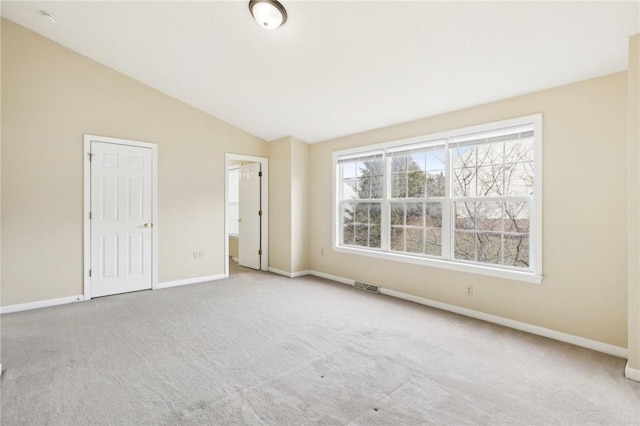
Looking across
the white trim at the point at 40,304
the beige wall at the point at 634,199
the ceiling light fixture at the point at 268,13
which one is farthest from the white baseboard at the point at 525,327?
the white trim at the point at 40,304

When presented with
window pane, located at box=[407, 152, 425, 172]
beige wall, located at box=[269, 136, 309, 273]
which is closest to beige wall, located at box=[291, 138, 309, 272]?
beige wall, located at box=[269, 136, 309, 273]

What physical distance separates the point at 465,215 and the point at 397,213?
3.06ft

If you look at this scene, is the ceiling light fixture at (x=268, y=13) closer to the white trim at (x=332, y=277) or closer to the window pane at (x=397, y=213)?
the window pane at (x=397, y=213)

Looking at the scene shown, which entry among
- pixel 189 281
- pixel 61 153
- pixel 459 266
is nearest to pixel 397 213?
pixel 459 266

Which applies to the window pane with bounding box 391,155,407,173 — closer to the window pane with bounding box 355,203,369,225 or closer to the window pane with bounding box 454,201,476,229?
the window pane with bounding box 355,203,369,225

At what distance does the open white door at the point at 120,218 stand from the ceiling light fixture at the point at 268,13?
281 centimetres

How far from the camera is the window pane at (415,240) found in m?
4.02

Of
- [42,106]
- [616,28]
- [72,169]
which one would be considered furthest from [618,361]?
[42,106]

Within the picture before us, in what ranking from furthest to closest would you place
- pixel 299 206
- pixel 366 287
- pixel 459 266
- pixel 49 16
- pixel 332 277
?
1. pixel 299 206
2. pixel 332 277
3. pixel 366 287
4. pixel 459 266
5. pixel 49 16

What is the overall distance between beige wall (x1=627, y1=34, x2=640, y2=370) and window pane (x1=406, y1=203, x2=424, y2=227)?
1994 mm

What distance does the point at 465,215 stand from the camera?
3.58 meters

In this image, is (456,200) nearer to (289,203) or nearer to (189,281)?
(289,203)

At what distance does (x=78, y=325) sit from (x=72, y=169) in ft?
6.46

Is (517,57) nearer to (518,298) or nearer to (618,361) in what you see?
(518,298)
